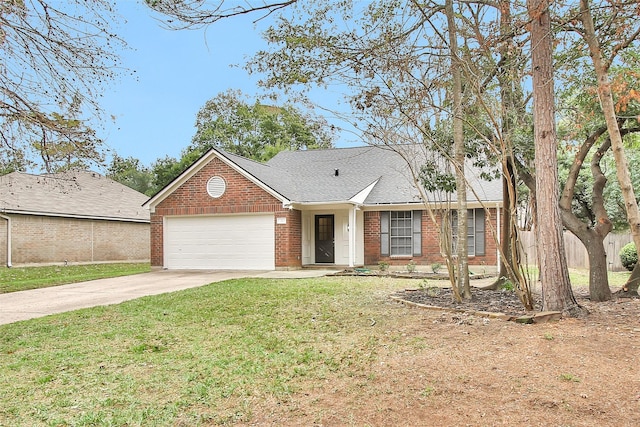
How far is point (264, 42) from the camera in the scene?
8.12 meters

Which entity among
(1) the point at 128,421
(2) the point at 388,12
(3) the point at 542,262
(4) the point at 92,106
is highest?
(2) the point at 388,12

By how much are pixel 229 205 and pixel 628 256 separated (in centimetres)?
1392

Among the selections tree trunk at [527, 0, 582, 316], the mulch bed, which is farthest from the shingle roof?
tree trunk at [527, 0, 582, 316]

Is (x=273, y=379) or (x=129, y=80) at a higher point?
(x=129, y=80)

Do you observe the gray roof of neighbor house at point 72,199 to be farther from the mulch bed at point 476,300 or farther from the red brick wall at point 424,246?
the mulch bed at point 476,300

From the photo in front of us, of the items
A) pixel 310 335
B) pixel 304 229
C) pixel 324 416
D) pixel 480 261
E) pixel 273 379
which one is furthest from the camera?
pixel 304 229

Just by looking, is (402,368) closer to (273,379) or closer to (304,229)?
(273,379)

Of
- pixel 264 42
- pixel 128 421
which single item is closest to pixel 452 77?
pixel 264 42

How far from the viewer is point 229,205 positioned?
17688 millimetres

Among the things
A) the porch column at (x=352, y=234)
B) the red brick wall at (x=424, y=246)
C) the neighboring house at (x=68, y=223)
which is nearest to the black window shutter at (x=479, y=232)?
the red brick wall at (x=424, y=246)

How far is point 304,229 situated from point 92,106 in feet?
36.5

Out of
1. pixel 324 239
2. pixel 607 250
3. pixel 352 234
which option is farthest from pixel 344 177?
pixel 607 250

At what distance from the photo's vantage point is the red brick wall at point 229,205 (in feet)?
56.4

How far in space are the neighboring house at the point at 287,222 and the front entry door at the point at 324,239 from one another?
37 mm
